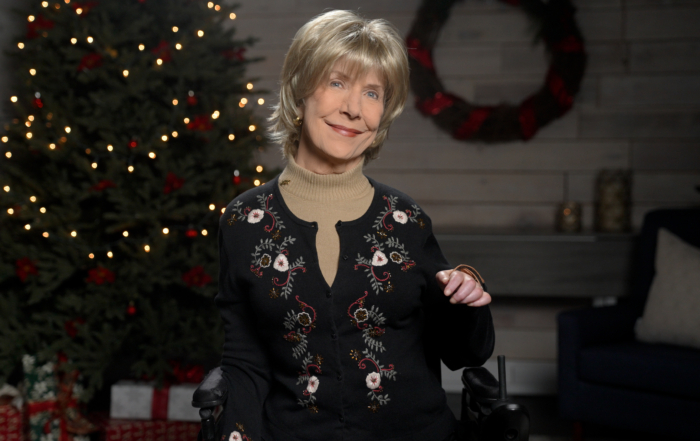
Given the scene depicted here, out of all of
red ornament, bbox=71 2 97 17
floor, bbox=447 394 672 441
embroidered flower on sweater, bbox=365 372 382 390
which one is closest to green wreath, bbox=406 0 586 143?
floor, bbox=447 394 672 441

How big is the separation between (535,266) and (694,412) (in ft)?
3.03

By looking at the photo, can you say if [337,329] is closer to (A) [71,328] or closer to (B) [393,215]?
(B) [393,215]

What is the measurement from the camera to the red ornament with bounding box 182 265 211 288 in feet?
7.71

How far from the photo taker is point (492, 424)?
3.53 ft

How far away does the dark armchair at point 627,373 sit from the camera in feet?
6.98

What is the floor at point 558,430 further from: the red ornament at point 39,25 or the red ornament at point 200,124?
the red ornament at point 39,25

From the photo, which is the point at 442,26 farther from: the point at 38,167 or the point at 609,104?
the point at 38,167

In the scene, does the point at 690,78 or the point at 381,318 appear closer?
the point at 381,318

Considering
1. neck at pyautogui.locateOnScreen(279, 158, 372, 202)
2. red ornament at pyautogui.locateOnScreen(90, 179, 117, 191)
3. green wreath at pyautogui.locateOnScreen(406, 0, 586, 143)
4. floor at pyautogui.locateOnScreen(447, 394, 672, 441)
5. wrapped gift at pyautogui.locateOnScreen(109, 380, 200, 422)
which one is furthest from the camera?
green wreath at pyautogui.locateOnScreen(406, 0, 586, 143)

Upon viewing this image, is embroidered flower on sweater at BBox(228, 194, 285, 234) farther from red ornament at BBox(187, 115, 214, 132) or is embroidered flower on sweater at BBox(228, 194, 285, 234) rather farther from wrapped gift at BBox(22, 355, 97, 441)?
wrapped gift at BBox(22, 355, 97, 441)

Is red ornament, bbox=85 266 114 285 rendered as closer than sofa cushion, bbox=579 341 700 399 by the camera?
No

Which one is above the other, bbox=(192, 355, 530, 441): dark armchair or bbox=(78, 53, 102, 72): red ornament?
bbox=(78, 53, 102, 72): red ornament

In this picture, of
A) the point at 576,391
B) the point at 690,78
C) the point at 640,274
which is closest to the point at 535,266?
the point at 640,274

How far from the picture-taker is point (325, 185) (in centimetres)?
123
